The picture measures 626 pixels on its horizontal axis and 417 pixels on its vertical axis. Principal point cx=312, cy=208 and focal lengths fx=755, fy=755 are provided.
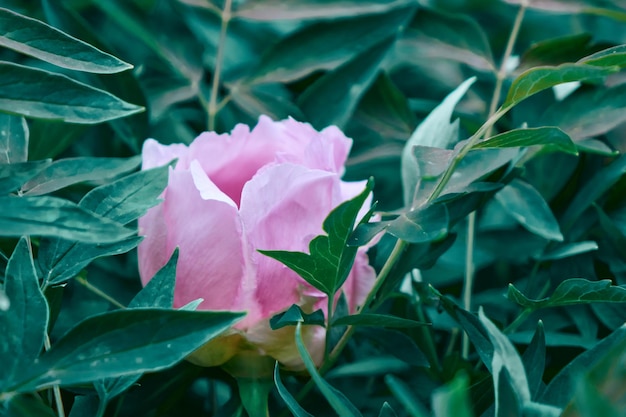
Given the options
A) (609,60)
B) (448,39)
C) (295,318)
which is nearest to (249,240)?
(295,318)

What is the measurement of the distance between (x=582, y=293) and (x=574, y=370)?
0.04 metres

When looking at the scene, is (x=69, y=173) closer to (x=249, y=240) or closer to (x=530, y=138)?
(x=249, y=240)

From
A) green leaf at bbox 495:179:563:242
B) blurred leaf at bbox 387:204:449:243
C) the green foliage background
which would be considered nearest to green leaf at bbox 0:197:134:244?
the green foliage background

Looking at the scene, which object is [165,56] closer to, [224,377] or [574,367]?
[224,377]

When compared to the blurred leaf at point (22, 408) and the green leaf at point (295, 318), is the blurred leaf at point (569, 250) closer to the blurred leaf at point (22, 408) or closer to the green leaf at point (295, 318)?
the green leaf at point (295, 318)

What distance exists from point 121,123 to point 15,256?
0.20 metres

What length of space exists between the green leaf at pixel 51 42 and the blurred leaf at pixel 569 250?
0.75 feet

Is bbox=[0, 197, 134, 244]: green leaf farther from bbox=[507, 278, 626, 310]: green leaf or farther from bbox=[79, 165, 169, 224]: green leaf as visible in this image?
bbox=[507, 278, 626, 310]: green leaf

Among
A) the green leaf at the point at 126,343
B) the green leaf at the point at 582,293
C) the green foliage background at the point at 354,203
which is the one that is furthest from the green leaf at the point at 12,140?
the green leaf at the point at 582,293

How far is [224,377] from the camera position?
39 centimetres

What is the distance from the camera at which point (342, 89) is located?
468 millimetres


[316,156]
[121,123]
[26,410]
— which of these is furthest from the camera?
[121,123]

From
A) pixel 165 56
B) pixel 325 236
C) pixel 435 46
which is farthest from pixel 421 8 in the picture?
pixel 325 236

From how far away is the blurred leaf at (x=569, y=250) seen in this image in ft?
1.21
